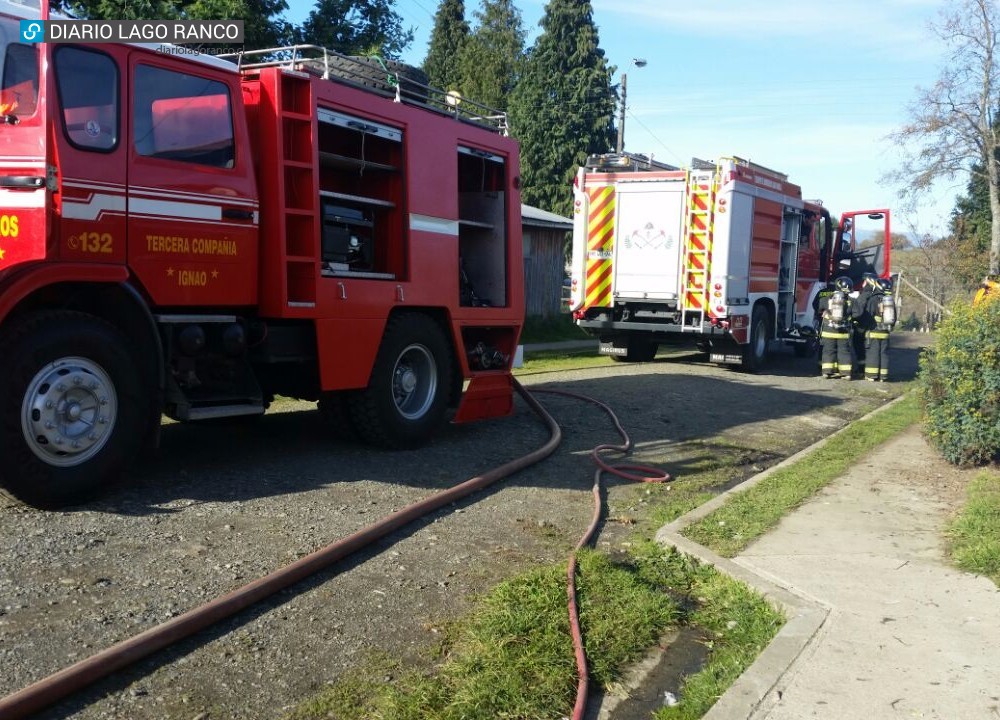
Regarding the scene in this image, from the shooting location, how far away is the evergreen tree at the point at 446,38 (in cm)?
5706

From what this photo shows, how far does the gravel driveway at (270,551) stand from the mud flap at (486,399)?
195mm

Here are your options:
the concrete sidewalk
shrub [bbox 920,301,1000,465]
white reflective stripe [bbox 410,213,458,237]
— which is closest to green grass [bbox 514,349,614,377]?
white reflective stripe [bbox 410,213,458,237]

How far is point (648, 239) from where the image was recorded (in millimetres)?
14898

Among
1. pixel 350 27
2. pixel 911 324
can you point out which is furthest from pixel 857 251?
pixel 911 324

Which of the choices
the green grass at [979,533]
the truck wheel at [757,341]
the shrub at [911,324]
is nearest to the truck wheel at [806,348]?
the truck wheel at [757,341]

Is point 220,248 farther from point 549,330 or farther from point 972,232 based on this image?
point 972,232

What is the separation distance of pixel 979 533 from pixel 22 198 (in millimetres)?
5899

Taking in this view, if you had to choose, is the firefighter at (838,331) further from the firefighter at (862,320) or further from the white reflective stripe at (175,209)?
the white reflective stripe at (175,209)

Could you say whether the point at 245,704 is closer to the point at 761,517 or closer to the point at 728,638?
the point at 728,638

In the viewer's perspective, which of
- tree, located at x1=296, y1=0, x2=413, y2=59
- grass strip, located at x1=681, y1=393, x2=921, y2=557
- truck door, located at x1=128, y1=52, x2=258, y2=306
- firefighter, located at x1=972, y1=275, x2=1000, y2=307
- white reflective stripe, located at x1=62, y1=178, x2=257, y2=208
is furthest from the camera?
tree, located at x1=296, y1=0, x2=413, y2=59

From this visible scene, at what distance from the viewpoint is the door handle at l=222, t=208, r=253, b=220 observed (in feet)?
20.4

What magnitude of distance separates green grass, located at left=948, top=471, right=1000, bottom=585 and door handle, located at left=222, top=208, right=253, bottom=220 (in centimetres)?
494

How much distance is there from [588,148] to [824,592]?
43.9 m

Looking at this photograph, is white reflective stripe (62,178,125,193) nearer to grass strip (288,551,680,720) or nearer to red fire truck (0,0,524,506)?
red fire truck (0,0,524,506)
